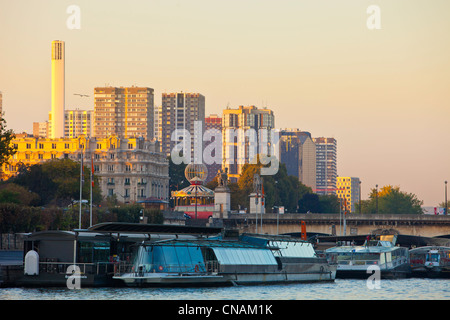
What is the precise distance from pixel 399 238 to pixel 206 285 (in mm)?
64505

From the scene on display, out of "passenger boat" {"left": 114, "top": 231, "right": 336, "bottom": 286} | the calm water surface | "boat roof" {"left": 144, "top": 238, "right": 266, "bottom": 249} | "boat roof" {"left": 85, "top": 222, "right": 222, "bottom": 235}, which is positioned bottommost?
the calm water surface

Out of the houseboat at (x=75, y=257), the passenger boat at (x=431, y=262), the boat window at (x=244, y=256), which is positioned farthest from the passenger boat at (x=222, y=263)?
the passenger boat at (x=431, y=262)

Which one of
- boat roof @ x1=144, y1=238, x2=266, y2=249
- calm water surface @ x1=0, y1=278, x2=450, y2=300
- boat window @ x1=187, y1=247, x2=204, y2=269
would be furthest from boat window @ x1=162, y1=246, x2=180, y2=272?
calm water surface @ x1=0, y1=278, x2=450, y2=300

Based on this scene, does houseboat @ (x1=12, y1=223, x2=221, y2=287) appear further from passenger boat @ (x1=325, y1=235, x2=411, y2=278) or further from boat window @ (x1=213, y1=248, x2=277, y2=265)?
passenger boat @ (x1=325, y1=235, x2=411, y2=278)

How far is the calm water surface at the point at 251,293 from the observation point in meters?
57.6

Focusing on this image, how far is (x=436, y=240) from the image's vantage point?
128500 millimetres

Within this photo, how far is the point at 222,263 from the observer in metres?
66.2

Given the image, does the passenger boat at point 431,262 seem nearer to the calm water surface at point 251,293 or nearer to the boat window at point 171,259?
the calm water surface at point 251,293

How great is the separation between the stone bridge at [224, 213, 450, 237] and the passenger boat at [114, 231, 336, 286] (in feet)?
179

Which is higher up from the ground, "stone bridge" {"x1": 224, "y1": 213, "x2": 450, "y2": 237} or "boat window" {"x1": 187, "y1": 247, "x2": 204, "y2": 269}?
"stone bridge" {"x1": 224, "y1": 213, "x2": 450, "y2": 237}

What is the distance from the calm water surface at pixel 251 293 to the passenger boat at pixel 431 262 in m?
18.1

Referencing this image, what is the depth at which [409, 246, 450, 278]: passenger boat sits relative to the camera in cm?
9319

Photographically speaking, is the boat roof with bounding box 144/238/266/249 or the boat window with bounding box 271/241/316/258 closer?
the boat roof with bounding box 144/238/266/249
